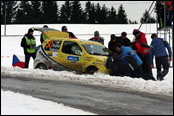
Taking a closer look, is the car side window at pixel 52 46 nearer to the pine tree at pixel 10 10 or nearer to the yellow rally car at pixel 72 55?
the yellow rally car at pixel 72 55

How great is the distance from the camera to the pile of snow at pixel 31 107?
5.48 m

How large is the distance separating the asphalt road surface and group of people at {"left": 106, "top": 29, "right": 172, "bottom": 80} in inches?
64.3

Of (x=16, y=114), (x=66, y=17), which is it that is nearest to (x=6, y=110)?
(x=16, y=114)

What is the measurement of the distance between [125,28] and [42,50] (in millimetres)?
40155

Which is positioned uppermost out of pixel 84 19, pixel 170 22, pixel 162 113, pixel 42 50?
pixel 84 19

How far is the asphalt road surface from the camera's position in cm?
602

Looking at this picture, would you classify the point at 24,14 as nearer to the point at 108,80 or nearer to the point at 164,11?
the point at 164,11

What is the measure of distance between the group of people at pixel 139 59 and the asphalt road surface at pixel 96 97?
1.63 meters

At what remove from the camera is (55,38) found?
1158cm

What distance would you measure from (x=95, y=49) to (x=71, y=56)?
0.86m

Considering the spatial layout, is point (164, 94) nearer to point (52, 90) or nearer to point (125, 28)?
point (52, 90)

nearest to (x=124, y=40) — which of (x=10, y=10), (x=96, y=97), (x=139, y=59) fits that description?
(x=139, y=59)

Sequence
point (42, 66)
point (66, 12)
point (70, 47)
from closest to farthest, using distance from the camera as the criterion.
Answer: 1. point (70, 47)
2. point (42, 66)
3. point (66, 12)

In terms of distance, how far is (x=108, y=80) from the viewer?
8.72 metres
